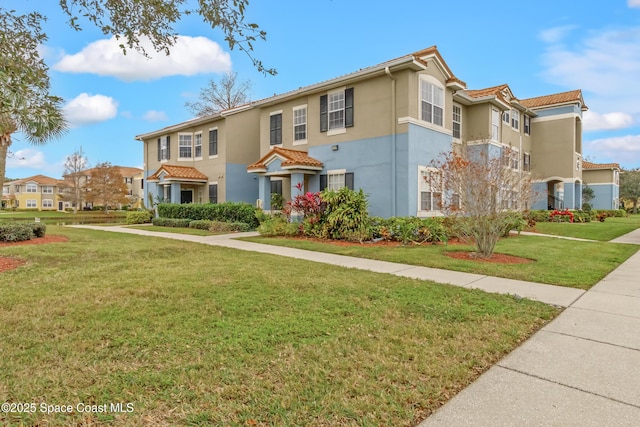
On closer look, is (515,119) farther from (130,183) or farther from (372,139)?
(130,183)

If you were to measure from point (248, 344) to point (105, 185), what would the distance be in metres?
50.8

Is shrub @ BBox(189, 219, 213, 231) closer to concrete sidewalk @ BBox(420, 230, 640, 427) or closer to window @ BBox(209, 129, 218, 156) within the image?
window @ BBox(209, 129, 218, 156)

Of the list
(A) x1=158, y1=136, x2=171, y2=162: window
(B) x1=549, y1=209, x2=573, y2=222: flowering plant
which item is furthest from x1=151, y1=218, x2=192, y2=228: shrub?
(B) x1=549, y1=209, x2=573, y2=222: flowering plant

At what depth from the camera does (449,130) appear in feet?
55.3

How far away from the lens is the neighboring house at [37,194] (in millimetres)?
72000

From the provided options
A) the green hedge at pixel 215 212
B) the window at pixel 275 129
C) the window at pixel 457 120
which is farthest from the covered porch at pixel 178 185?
the window at pixel 457 120

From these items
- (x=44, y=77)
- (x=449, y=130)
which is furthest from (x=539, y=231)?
(x=44, y=77)

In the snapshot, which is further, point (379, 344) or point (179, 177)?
point (179, 177)

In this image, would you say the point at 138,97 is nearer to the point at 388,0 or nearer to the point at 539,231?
the point at 388,0

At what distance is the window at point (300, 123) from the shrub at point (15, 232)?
11538mm

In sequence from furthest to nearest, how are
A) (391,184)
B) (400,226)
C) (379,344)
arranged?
(391,184), (400,226), (379,344)

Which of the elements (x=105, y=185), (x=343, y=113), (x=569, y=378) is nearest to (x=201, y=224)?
(x=343, y=113)

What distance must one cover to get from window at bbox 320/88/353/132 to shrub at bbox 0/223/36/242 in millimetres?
11862

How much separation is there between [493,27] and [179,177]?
717 inches
